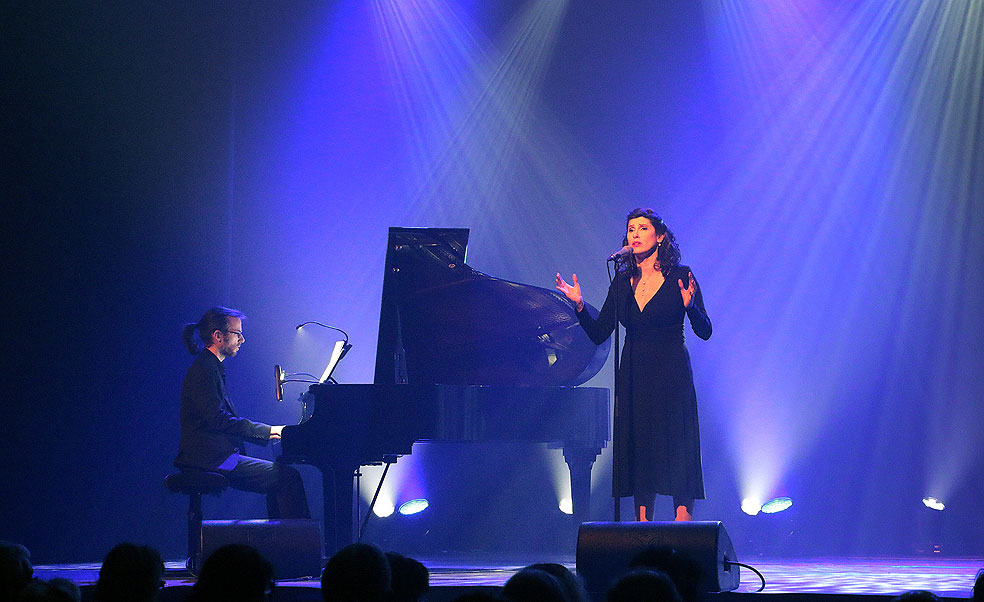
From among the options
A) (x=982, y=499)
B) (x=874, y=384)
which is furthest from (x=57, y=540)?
(x=982, y=499)

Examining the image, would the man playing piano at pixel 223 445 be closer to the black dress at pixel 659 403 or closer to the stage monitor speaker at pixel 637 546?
the black dress at pixel 659 403

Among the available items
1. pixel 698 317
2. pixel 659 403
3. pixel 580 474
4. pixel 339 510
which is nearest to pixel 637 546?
pixel 659 403

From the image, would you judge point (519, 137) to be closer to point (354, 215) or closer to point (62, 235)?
point (354, 215)

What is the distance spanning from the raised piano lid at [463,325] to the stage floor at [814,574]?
109cm

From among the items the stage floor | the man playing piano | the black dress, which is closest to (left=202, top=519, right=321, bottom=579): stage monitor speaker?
the stage floor

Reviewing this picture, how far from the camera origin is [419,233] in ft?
19.9

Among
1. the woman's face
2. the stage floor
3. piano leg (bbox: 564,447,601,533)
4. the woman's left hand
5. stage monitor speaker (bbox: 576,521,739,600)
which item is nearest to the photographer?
stage monitor speaker (bbox: 576,521,739,600)

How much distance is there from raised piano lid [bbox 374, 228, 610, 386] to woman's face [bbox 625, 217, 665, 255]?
1.27 m

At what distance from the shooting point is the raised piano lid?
6016 mm

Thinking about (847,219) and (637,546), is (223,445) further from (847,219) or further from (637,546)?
(847,219)

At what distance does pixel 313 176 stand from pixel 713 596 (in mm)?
→ 5499

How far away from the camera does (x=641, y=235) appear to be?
4.91 metres

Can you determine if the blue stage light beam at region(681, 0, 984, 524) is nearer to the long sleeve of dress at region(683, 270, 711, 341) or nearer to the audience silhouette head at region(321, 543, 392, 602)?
the long sleeve of dress at region(683, 270, 711, 341)

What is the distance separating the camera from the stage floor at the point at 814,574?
14.2 feet
